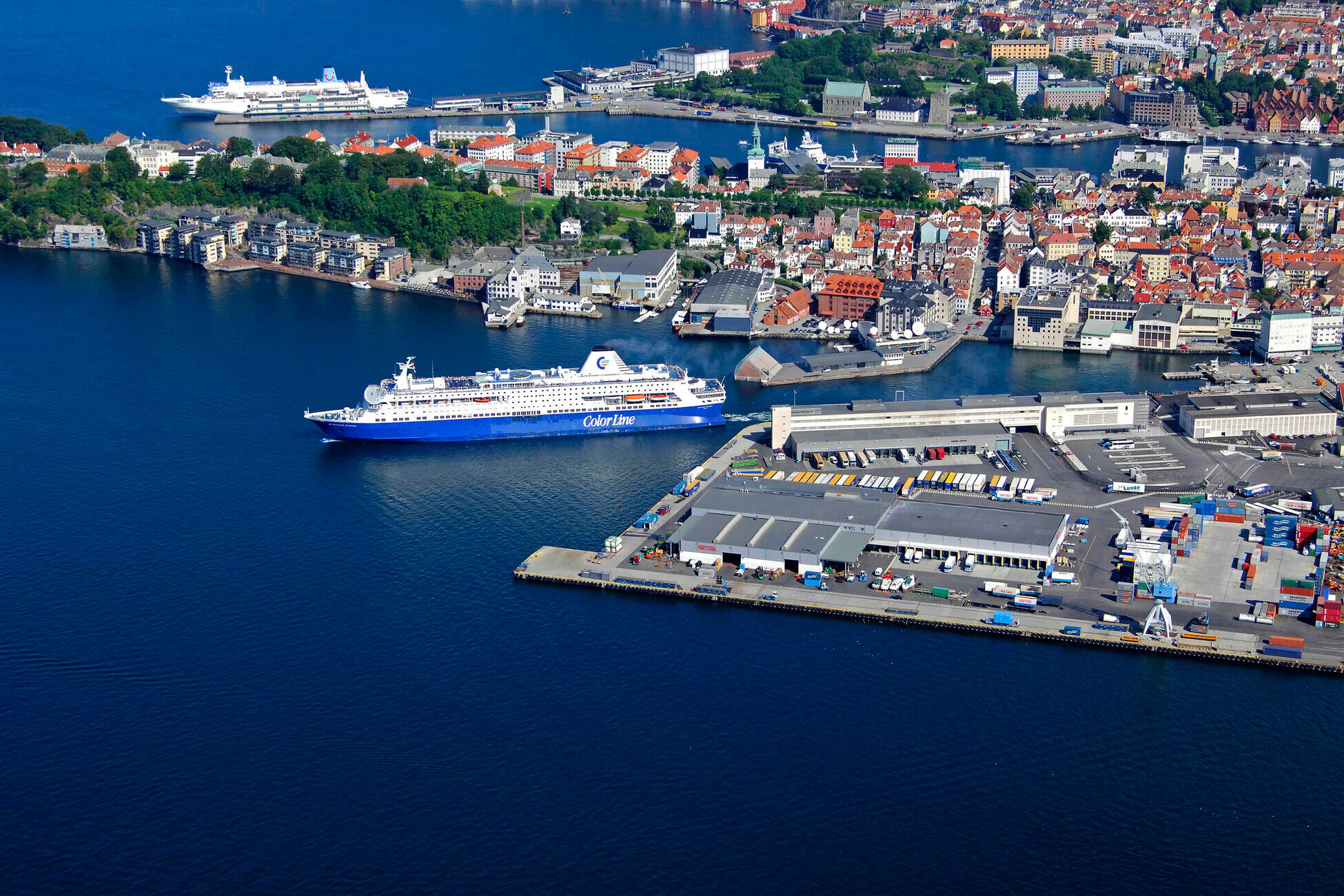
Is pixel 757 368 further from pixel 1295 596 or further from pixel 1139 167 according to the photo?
pixel 1139 167

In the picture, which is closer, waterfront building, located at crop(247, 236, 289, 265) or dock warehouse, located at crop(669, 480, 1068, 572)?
dock warehouse, located at crop(669, 480, 1068, 572)

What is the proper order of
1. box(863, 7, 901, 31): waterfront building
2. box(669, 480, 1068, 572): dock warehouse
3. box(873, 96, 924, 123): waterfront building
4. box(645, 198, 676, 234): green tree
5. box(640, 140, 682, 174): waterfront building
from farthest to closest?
box(863, 7, 901, 31): waterfront building, box(873, 96, 924, 123): waterfront building, box(640, 140, 682, 174): waterfront building, box(645, 198, 676, 234): green tree, box(669, 480, 1068, 572): dock warehouse

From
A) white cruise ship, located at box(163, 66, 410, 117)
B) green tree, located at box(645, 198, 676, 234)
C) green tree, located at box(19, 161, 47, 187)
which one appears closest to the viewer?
green tree, located at box(645, 198, 676, 234)

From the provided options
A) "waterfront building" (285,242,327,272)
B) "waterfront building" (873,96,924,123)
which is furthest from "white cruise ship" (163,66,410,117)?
"waterfront building" (285,242,327,272)

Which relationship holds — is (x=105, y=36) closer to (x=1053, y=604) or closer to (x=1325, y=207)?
(x=1325, y=207)

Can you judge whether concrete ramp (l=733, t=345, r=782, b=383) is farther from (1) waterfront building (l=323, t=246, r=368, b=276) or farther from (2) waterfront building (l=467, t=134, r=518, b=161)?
(2) waterfront building (l=467, t=134, r=518, b=161)

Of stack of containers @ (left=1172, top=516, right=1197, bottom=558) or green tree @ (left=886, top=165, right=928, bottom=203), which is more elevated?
green tree @ (left=886, top=165, right=928, bottom=203)

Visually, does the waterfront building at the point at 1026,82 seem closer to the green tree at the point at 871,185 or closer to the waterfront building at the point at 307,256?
the green tree at the point at 871,185
